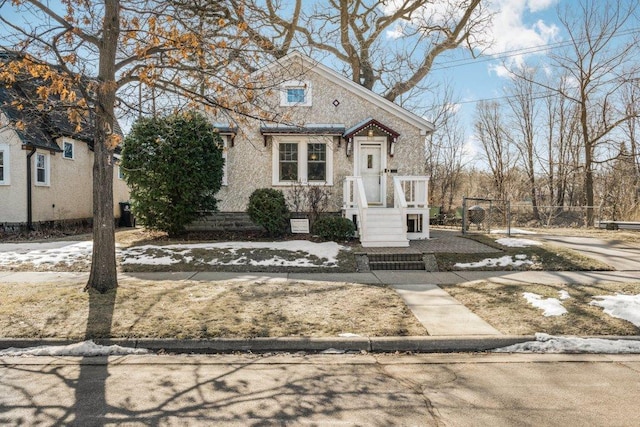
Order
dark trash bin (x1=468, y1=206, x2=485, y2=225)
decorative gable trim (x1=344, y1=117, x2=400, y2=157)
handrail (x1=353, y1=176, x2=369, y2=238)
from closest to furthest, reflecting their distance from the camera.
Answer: handrail (x1=353, y1=176, x2=369, y2=238) → decorative gable trim (x1=344, y1=117, x2=400, y2=157) → dark trash bin (x1=468, y1=206, x2=485, y2=225)

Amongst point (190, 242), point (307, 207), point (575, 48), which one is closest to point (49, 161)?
point (190, 242)

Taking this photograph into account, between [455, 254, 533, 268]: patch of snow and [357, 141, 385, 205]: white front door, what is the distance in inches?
207

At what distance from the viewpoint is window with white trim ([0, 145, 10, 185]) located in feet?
48.9

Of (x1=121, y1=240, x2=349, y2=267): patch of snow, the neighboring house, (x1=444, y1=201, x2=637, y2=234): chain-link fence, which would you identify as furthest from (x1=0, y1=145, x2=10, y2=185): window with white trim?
(x1=444, y1=201, x2=637, y2=234): chain-link fence

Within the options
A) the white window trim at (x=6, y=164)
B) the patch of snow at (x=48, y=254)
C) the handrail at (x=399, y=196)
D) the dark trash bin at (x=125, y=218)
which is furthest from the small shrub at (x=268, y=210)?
the dark trash bin at (x=125, y=218)

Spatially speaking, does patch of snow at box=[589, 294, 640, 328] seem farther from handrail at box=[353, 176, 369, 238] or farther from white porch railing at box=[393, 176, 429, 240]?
white porch railing at box=[393, 176, 429, 240]

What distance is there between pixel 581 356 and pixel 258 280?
536cm

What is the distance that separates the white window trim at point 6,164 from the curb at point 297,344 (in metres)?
12.5

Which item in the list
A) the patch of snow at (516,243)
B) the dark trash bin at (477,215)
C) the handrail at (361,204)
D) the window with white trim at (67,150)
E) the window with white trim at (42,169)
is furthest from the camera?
the dark trash bin at (477,215)

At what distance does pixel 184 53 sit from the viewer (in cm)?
625

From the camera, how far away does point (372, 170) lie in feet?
47.9

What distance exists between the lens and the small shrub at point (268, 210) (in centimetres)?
1286

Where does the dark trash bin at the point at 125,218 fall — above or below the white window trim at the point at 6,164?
below

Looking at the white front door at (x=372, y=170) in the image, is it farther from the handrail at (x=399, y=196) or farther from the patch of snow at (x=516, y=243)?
the patch of snow at (x=516, y=243)
